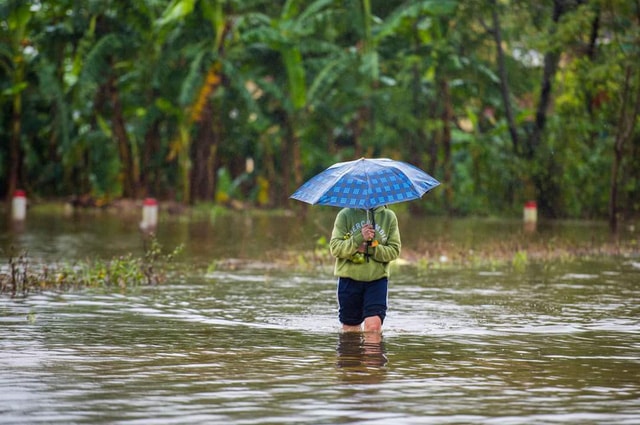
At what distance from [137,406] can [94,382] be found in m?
0.92

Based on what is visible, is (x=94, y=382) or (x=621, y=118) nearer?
(x=94, y=382)

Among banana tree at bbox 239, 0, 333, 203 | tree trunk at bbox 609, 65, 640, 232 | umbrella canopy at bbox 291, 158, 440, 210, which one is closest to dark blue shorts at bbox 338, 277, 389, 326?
umbrella canopy at bbox 291, 158, 440, 210

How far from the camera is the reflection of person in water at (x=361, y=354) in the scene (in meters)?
9.05

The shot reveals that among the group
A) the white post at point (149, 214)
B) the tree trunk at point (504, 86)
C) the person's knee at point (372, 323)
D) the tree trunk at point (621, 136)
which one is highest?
the tree trunk at point (504, 86)

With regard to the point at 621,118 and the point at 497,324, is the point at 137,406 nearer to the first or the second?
the point at 497,324

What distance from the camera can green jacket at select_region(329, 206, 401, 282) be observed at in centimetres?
1030

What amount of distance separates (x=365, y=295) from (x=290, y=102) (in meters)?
25.6

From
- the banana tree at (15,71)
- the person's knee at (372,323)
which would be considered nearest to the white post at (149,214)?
the banana tree at (15,71)

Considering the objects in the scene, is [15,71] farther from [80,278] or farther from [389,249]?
[389,249]

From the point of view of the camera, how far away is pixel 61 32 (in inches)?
1453

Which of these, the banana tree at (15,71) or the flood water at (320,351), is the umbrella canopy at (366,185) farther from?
the banana tree at (15,71)

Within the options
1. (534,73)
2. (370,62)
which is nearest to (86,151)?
(370,62)

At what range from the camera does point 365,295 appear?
10547mm

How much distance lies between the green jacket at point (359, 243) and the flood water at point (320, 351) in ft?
1.86
